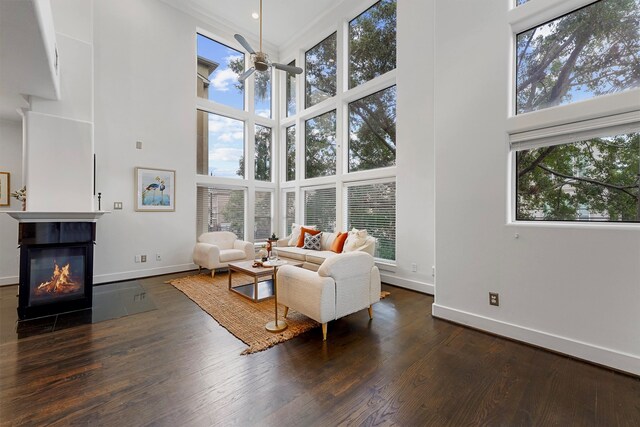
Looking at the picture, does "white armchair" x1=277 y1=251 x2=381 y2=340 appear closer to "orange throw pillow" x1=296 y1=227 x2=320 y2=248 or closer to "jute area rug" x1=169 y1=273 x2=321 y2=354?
"jute area rug" x1=169 y1=273 x2=321 y2=354

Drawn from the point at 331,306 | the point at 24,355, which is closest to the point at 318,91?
the point at 331,306

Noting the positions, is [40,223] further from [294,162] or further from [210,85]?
[294,162]

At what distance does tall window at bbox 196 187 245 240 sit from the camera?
598cm

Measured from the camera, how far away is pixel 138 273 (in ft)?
16.1

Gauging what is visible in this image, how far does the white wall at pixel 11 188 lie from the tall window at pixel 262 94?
4.38 metres

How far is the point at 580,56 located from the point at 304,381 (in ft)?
12.1

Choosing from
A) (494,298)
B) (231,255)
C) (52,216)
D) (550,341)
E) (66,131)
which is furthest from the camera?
(231,255)

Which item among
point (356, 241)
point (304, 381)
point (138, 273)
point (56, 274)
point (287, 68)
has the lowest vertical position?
point (304, 381)

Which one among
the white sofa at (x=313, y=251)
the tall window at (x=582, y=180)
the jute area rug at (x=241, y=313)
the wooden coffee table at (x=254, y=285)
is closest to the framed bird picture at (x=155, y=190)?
the jute area rug at (x=241, y=313)

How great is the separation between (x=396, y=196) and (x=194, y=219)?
4.14m

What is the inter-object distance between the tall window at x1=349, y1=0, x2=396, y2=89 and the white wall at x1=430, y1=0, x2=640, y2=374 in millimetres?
1881

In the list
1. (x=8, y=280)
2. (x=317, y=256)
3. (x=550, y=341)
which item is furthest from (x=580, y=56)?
(x=8, y=280)

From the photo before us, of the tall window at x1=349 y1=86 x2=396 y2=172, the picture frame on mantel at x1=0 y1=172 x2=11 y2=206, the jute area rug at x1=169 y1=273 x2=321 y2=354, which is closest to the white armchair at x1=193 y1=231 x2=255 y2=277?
the jute area rug at x1=169 y1=273 x2=321 y2=354

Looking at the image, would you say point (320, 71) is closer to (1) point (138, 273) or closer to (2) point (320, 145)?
(2) point (320, 145)
